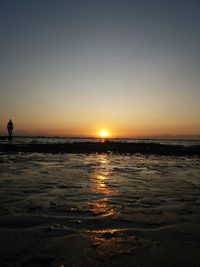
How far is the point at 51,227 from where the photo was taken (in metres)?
4.02

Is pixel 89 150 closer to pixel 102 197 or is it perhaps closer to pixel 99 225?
pixel 102 197

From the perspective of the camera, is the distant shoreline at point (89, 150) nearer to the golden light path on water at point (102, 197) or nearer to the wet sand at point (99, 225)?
the golden light path on water at point (102, 197)

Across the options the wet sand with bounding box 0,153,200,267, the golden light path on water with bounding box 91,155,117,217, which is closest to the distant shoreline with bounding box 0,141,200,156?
the golden light path on water with bounding box 91,155,117,217

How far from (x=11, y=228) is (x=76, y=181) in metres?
4.32

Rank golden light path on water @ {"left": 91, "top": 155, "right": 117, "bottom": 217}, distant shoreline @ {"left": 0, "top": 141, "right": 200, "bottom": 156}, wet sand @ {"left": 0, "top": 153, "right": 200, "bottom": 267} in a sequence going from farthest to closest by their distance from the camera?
1. distant shoreline @ {"left": 0, "top": 141, "right": 200, "bottom": 156}
2. golden light path on water @ {"left": 91, "top": 155, "right": 117, "bottom": 217}
3. wet sand @ {"left": 0, "top": 153, "right": 200, "bottom": 267}

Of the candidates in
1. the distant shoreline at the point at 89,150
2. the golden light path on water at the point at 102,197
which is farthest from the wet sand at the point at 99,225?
the distant shoreline at the point at 89,150

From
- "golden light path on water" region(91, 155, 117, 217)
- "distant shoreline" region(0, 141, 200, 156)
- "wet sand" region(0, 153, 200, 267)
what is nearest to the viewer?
"wet sand" region(0, 153, 200, 267)

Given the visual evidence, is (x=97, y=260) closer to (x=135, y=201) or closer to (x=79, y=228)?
(x=79, y=228)

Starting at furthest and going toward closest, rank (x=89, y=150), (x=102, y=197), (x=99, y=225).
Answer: (x=89, y=150) < (x=102, y=197) < (x=99, y=225)

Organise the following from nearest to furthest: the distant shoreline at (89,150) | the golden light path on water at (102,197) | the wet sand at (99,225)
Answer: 1. the wet sand at (99,225)
2. the golden light path on water at (102,197)
3. the distant shoreline at (89,150)

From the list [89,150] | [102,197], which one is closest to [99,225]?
[102,197]

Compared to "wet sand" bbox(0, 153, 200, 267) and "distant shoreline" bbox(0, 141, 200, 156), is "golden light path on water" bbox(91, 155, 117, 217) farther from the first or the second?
"distant shoreline" bbox(0, 141, 200, 156)

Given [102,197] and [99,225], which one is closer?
[99,225]

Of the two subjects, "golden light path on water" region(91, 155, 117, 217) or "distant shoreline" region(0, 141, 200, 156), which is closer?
"golden light path on water" region(91, 155, 117, 217)
